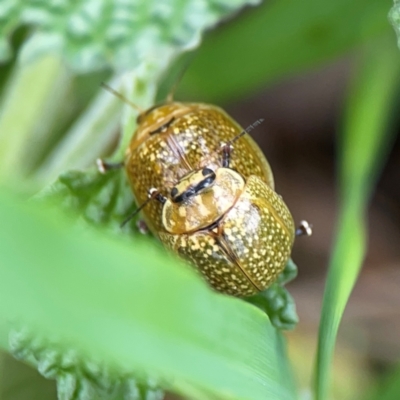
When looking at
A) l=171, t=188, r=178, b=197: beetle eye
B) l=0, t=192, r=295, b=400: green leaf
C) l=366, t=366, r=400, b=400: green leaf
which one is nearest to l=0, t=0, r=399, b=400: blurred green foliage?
l=0, t=192, r=295, b=400: green leaf

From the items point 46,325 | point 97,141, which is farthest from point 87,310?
point 97,141

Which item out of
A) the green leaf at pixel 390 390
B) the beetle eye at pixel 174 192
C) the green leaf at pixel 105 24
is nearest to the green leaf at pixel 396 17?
the green leaf at pixel 105 24

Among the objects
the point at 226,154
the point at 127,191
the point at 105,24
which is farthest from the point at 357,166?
the point at 105,24

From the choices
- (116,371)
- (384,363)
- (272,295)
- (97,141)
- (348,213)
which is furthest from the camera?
(384,363)

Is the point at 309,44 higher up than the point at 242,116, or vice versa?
the point at 309,44

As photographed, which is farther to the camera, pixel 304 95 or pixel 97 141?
pixel 304 95

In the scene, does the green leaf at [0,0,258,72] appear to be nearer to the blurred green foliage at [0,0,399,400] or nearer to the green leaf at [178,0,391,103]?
the blurred green foliage at [0,0,399,400]

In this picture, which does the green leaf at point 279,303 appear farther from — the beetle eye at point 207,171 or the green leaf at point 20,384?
the green leaf at point 20,384

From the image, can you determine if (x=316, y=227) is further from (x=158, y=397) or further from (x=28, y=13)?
(x=28, y=13)

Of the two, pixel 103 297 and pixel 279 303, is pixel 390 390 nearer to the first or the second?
pixel 279 303
